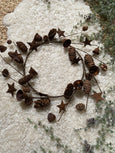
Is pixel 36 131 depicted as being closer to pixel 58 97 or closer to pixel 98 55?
pixel 58 97

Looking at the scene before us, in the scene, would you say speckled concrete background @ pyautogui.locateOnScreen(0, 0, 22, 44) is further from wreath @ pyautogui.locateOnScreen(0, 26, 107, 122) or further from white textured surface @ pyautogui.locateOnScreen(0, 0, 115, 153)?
wreath @ pyautogui.locateOnScreen(0, 26, 107, 122)

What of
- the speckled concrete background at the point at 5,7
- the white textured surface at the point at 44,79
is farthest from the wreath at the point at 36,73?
the speckled concrete background at the point at 5,7

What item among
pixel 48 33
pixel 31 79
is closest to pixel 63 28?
pixel 48 33

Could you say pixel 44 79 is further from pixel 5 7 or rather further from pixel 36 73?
pixel 5 7

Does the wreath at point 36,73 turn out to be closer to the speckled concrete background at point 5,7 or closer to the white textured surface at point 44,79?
the white textured surface at point 44,79

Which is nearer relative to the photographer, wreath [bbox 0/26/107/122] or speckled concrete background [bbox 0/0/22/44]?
wreath [bbox 0/26/107/122]

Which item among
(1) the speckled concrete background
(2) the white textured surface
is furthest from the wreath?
(1) the speckled concrete background

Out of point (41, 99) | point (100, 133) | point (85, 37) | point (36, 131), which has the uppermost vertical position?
point (85, 37)

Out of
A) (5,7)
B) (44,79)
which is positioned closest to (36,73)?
(44,79)
